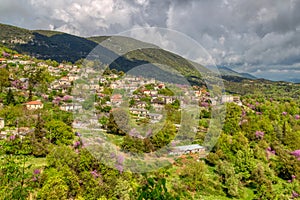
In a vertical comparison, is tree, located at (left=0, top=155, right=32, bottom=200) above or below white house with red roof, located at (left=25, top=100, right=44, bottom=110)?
above

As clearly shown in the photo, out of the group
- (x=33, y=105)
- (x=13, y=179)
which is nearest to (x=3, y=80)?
(x=33, y=105)

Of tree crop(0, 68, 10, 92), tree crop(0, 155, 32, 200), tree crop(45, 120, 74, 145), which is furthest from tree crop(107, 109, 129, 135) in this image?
tree crop(0, 68, 10, 92)

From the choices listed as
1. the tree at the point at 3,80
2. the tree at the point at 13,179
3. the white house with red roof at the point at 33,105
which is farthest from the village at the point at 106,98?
the tree at the point at 13,179

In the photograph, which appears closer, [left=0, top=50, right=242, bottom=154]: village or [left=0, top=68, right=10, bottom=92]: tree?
[left=0, top=50, right=242, bottom=154]: village

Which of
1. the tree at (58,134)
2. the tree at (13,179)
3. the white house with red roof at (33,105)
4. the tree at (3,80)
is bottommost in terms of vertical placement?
the tree at (58,134)

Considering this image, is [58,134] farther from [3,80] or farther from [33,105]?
[3,80]

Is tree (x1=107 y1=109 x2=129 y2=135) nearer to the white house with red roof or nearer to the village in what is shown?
the village

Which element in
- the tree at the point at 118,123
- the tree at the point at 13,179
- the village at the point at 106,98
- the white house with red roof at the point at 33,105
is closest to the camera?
the tree at the point at 13,179

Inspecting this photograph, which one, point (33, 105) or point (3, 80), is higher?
point (3, 80)

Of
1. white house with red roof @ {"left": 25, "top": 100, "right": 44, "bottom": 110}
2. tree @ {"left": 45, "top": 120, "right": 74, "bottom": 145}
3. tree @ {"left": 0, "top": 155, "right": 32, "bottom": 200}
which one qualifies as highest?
tree @ {"left": 0, "top": 155, "right": 32, "bottom": 200}

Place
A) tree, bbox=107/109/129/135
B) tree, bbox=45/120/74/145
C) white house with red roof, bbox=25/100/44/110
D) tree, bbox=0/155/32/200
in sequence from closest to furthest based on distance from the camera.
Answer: tree, bbox=0/155/32/200 < tree, bbox=45/120/74/145 < tree, bbox=107/109/129/135 < white house with red roof, bbox=25/100/44/110

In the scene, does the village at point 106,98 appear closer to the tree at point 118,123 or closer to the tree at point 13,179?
the tree at point 118,123
